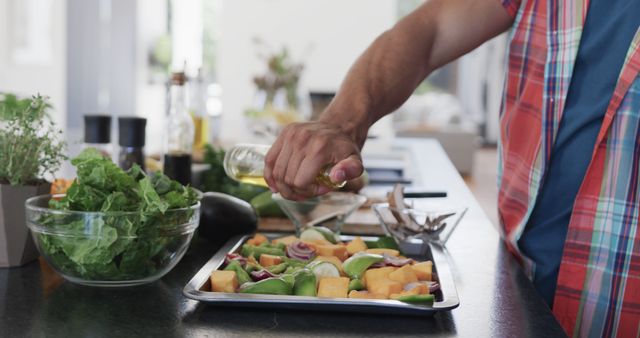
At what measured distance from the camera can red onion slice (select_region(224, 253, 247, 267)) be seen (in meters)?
1.15

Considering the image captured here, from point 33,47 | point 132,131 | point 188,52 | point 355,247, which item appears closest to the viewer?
point 355,247

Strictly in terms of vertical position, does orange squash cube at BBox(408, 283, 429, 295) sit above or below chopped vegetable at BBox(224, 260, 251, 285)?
above

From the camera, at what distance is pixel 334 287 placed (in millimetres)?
1011

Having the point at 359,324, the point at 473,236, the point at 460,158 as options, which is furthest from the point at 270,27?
the point at 359,324

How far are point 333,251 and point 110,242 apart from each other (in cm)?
34

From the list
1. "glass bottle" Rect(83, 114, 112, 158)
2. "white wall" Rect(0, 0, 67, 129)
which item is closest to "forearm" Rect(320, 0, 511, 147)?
"glass bottle" Rect(83, 114, 112, 158)

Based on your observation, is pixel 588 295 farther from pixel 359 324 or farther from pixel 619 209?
pixel 359 324

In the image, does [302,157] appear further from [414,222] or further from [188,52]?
[188,52]

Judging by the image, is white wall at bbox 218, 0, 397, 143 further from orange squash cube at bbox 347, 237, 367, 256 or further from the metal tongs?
orange squash cube at bbox 347, 237, 367, 256

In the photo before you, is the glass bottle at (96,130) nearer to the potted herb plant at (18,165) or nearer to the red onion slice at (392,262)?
the potted herb plant at (18,165)

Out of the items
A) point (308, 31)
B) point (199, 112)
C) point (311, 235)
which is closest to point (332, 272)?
point (311, 235)

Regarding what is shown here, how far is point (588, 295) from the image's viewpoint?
1427mm

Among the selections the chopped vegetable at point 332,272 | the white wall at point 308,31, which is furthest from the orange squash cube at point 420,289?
the white wall at point 308,31

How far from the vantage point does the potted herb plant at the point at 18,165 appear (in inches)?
47.2
